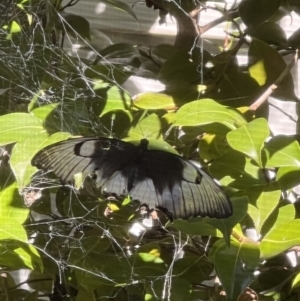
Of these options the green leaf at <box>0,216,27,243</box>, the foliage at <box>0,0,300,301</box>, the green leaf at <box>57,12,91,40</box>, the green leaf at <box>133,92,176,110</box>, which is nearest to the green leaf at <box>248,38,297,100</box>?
the foliage at <box>0,0,300,301</box>

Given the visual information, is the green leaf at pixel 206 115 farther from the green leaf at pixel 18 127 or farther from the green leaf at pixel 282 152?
the green leaf at pixel 18 127

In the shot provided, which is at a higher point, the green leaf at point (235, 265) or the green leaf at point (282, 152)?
the green leaf at point (282, 152)

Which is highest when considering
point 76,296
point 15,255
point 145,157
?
point 145,157

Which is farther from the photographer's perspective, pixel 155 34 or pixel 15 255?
pixel 155 34

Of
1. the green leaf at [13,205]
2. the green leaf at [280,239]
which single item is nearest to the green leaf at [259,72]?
the green leaf at [280,239]

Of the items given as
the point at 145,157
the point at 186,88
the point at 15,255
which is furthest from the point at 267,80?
the point at 15,255

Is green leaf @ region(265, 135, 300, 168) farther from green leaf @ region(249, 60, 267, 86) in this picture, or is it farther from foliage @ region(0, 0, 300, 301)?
green leaf @ region(249, 60, 267, 86)

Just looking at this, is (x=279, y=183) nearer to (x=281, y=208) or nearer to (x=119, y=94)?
(x=281, y=208)

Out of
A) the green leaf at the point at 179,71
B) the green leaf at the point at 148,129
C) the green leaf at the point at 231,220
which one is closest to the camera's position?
the green leaf at the point at 231,220

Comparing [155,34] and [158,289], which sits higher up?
[155,34]
